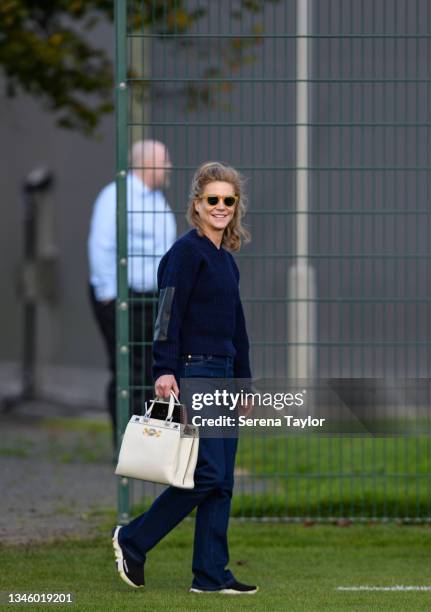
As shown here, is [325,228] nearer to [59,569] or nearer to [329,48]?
[329,48]

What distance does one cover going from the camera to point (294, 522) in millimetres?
8641

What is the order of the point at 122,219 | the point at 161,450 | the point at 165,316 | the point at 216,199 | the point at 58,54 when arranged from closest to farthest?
the point at 161,450 < the point at 165,316 < the point at 216,199 < the point at 122,219 < the point at 58,54

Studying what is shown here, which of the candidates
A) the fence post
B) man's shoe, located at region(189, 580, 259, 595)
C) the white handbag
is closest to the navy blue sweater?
the white handbag

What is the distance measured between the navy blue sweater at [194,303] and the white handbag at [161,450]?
21 cm

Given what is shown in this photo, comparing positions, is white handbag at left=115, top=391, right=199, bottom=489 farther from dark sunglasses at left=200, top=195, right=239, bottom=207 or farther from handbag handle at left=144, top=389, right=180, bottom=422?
dark sunglasses at left=200, top=195, right=239, bottom=207

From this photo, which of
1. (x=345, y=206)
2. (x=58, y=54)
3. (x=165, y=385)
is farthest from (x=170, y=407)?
(x=58, y=54)

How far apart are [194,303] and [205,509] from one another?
0.86 m

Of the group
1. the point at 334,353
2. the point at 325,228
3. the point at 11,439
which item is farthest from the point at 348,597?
the point at 11,439

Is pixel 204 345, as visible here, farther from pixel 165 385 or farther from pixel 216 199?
pixel 216 199

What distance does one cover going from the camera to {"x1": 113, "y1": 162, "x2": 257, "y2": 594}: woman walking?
6.48 metres

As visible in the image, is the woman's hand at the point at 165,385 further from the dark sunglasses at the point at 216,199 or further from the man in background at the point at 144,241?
the man in background at the point at 144,241

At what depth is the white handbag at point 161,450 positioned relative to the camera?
6340 millimetres

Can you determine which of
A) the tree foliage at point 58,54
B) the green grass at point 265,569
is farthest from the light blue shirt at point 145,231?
the tree foliage at point 58,54

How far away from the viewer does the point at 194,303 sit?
6.53m
